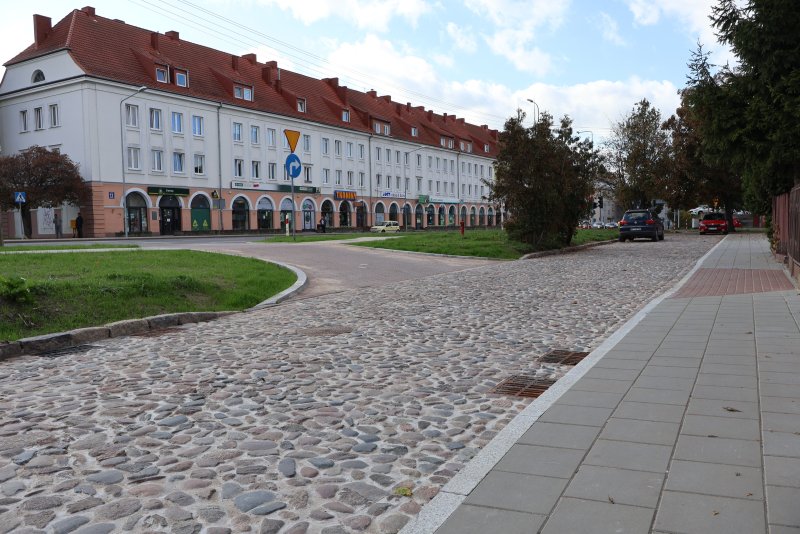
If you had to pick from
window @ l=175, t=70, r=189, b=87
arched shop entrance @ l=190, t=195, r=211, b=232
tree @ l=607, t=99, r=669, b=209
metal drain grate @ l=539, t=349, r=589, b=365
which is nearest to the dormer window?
window @ l=175, t=70, r=189, b=87

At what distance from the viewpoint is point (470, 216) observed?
316ft

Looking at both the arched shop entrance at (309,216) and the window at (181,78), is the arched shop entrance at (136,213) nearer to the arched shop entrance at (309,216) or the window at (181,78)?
the window at (181,78)

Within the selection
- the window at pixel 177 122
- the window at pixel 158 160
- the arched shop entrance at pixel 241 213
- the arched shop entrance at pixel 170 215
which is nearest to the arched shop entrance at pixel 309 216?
the arched shop entrance at pixel 241 213

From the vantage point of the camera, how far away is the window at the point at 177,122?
2044 inches

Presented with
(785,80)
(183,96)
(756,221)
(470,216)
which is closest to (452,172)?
(470,216)

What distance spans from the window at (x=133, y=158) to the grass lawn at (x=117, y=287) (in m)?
33.7

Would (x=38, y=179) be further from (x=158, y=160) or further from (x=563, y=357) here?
(x=563, y=357)

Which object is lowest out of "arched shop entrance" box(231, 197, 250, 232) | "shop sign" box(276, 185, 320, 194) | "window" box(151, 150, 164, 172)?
"arched shop entrance" box(231, 197, 250, 232)

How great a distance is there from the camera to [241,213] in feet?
191

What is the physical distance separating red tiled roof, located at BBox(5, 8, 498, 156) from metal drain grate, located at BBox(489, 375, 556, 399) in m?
47.3

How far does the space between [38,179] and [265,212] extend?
799 inches

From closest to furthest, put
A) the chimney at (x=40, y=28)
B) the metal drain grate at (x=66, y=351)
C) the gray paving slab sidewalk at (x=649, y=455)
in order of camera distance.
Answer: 1. the gray paving slab sidewalk at (x=649, y=455)
2. the metal drain grate at (x=66, y=351)
3. the chimney at (x=40, y=28)

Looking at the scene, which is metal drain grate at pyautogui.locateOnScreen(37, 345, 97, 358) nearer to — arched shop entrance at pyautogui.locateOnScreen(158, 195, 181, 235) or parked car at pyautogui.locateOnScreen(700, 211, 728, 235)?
arched shop entrance at pyautogui.locateOnScreen(158, 195, 181, 235)

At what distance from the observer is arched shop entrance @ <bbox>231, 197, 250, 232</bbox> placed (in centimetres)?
5741
